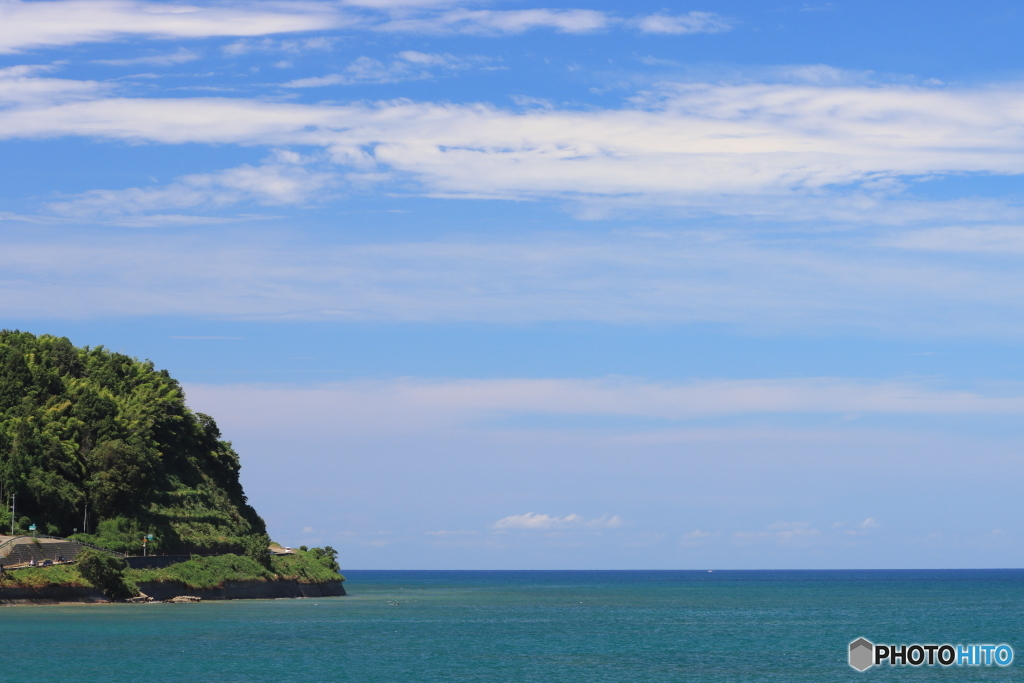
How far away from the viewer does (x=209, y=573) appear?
147750 mm

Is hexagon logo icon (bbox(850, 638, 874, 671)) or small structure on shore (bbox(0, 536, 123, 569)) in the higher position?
small structure on shore (bbox(0, 536, 123, 569))

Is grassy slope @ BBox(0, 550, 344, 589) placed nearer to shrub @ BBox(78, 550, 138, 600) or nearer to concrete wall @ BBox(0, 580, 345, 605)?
concrete wall @ BBox(0, 580, 345, 605)

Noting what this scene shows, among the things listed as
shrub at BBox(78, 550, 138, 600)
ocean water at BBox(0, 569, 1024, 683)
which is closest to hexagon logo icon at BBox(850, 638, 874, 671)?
ocean water at BBox(0, 569, 1024, 683)

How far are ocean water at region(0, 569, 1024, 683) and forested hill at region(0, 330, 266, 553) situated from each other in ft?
74.0

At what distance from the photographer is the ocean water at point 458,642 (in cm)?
7388

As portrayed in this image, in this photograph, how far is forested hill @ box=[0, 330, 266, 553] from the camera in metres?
152

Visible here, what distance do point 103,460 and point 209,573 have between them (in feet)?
79.4

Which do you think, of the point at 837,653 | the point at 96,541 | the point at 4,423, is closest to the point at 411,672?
the point at 837,653

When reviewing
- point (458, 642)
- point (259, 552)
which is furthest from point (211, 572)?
point (458, 642)

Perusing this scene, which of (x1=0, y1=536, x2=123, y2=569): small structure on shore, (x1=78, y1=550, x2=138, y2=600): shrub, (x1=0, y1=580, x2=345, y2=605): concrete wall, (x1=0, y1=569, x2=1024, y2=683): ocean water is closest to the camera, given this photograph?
(x1=0, y1=569, x2=1024, y2=683): ocean water

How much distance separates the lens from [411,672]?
75000 millimetres

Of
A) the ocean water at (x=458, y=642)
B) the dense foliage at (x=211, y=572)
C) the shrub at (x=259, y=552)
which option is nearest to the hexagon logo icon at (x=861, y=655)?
the ocean water at (x=458, y=642)

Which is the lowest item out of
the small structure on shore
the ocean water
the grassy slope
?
the ocean water

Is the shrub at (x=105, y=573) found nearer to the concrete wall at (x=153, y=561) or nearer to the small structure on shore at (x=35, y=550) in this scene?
the small structure on shore at (x=35, y=550)
